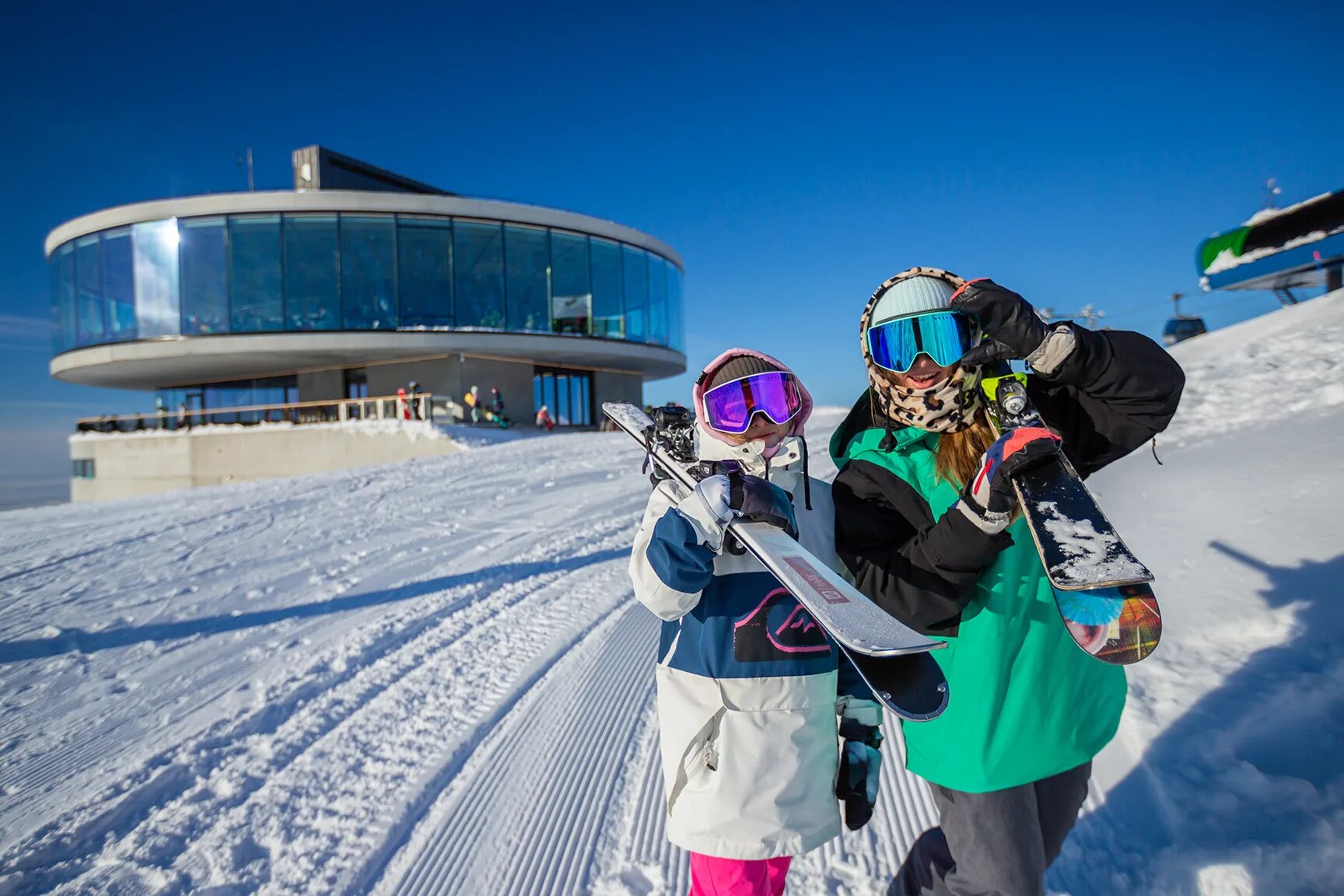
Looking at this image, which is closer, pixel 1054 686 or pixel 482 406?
pixel 1054 686

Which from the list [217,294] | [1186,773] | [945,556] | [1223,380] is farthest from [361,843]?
[217,294]

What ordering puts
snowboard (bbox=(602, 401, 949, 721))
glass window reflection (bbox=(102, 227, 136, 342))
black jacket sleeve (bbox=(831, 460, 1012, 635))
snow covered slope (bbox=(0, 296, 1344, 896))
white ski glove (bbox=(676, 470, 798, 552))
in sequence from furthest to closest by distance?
1. glass window reflection (bbox=(102, 227, 136, 342))
2. snow covered slope (bbox=(0, 296, 1344, 896))
3. white ski glove (bbox=(676, 470, 798, 552))
4. black jacket sleeve (bbox=(831, 460, 1012, 635))
5. snowboard (bbox=(602, 401, 949, 721))

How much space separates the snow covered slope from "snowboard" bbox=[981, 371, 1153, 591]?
1.36m

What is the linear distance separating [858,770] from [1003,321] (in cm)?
131

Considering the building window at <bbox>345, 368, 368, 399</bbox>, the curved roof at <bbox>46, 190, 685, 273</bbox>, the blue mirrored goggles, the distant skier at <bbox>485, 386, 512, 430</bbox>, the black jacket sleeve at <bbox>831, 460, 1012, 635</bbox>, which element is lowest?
the black jacket sleeve at <bbox>831, 460, 1012, 635</bbox>

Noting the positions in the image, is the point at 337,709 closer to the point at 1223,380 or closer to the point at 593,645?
the point at 593,645

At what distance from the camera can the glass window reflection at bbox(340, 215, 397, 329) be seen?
2383 cm

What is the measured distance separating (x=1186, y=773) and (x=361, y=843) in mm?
3150

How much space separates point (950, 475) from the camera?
5.42ft

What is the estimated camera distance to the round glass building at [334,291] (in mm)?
23703

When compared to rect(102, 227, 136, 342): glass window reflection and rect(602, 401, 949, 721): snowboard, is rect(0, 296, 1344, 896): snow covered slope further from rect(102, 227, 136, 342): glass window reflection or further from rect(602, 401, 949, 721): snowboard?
rect(102, 227, 136, 342): glass window reflection

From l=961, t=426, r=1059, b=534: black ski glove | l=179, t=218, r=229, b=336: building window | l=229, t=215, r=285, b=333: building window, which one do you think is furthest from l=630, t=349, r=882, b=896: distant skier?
l=179, t=218, r=229, b=336: building window

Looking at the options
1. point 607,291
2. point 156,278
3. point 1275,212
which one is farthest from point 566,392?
point 1275,212

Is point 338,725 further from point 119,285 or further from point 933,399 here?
point 119,285
